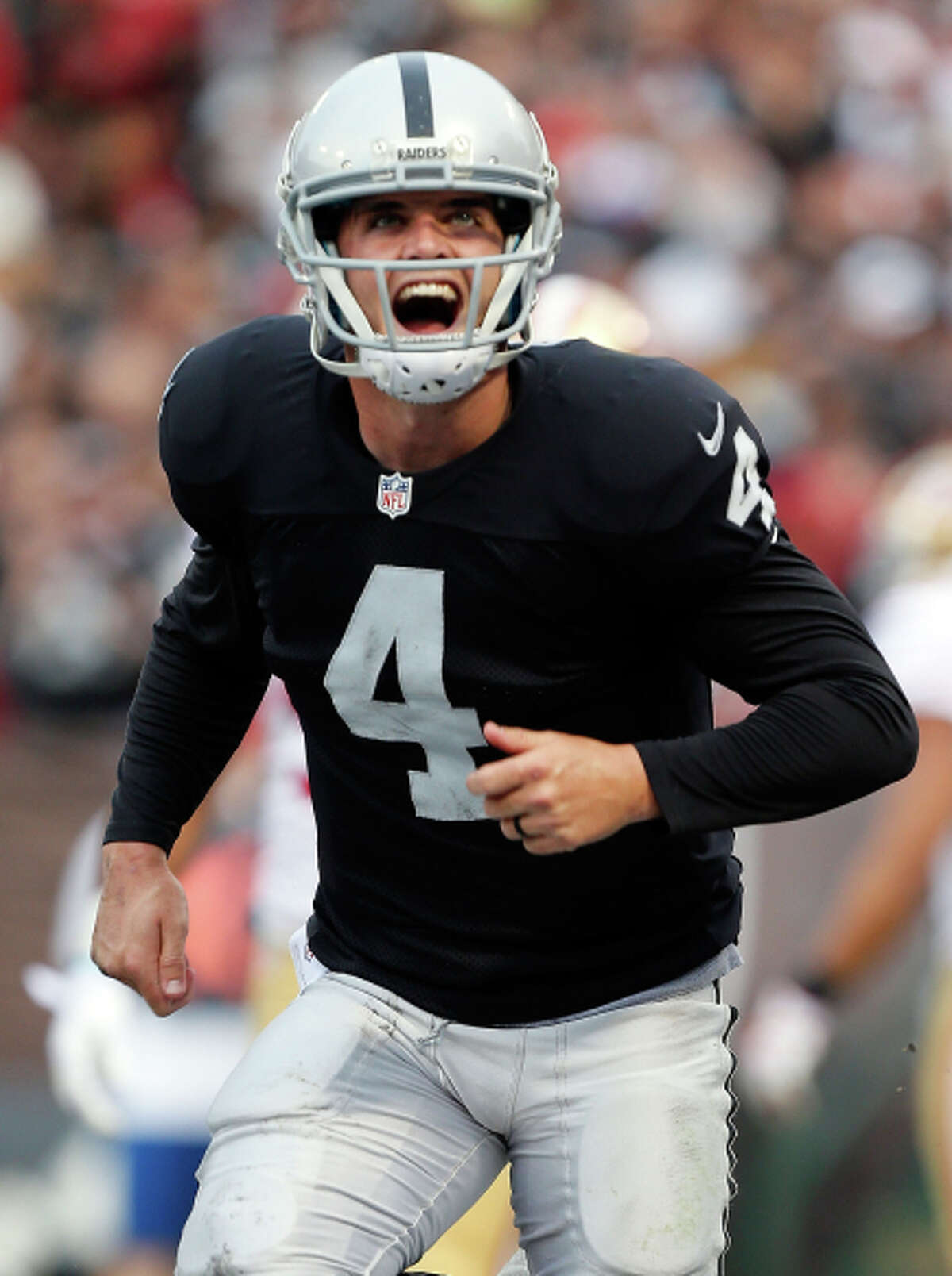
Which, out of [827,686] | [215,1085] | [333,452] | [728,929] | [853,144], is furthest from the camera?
[853,144]

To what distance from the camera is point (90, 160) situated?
→ 7.46 m

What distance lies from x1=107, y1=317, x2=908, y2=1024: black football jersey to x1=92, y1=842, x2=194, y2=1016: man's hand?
0.19 metres

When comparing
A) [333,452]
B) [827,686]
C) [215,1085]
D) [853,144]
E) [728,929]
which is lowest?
[215,1085]

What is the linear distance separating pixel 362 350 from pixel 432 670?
0.36 meters

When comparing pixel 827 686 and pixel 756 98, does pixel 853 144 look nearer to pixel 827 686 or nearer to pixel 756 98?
pixel 756 98

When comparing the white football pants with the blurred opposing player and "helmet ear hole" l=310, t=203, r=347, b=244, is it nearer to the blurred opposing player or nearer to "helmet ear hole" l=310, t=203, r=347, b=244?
"helmet ear hole" l=310, t=203, r=347, b=244

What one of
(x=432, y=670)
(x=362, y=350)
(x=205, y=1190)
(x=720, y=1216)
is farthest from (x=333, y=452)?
(x=720, y=1216)

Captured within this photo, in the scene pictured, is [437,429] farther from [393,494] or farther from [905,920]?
[905,920]

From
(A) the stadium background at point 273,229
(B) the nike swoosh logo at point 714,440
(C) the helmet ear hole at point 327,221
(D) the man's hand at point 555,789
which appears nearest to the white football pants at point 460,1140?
(D) the man's hand at point 555,789

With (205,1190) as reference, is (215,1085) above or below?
below

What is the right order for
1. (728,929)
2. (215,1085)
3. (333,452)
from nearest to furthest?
(333,452) → (728,929) → (215,1085)

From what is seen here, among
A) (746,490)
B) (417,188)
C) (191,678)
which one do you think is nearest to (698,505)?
(746,490)

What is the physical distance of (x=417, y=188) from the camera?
7.15 ft

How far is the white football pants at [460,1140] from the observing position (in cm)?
220
